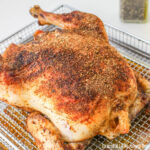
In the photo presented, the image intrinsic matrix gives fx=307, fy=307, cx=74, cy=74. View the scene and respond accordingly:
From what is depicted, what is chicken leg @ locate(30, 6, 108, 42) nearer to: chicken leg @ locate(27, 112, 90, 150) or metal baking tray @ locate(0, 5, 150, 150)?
metal baking tray @ locate(0, 5, 150, 150)

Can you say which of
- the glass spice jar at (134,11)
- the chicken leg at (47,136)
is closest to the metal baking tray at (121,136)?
the chicken leg at (47,136)

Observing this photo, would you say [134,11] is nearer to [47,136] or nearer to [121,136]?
[121,136]

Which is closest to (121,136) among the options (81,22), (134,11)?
(81,22)

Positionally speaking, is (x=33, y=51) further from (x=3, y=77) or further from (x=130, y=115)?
(x=130, y=115)

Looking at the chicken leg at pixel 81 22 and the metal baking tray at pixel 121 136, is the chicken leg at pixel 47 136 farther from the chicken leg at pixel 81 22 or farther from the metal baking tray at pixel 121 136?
the chicken leg at pixel 81 22

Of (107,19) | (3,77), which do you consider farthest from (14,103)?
(107,19)

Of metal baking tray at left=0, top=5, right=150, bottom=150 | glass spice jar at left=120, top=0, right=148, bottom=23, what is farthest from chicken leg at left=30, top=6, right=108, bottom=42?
glass spice jar at left=120, top=0, right=148, bottom=23
